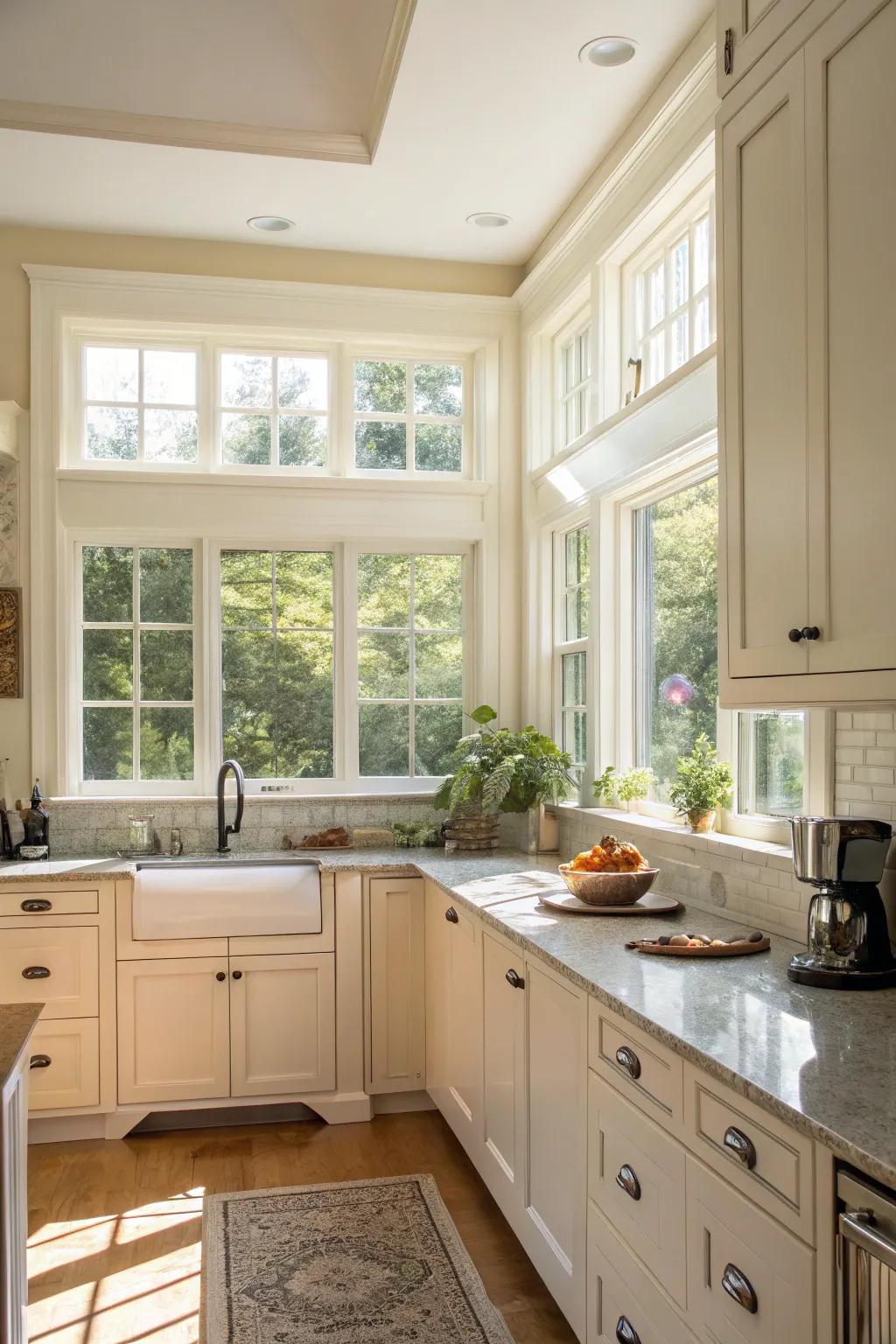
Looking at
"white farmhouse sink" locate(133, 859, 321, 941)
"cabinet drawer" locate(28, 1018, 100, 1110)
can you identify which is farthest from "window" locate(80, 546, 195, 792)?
"cabinet drawer" locate(28, 1018, 100, 1110)

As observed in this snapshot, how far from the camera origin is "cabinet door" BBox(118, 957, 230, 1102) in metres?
3.98

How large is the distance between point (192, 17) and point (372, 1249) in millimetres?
3622

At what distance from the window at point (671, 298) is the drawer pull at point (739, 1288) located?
2.34 meters

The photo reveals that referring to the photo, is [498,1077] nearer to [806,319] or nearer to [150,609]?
[806,319]

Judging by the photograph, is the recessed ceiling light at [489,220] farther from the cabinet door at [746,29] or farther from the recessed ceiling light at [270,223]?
the cabinet door at [746,29]

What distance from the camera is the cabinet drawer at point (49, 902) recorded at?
12.9 ft

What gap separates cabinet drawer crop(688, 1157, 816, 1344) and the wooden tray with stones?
2.20 ft

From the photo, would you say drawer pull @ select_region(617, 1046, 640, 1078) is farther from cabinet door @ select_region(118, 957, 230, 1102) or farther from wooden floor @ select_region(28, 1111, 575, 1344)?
cabinet door @ select_region(118, 957, 230, 1102)

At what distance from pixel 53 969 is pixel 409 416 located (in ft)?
8.57

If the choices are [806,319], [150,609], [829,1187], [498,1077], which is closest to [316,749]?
[150,609]

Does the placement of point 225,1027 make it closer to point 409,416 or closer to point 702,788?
point 702,788

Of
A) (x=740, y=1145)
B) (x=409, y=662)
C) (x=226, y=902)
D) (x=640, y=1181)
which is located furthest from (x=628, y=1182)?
(x=409, y=662)

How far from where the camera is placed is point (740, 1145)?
5.43 feet

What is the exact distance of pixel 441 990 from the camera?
387 cm
